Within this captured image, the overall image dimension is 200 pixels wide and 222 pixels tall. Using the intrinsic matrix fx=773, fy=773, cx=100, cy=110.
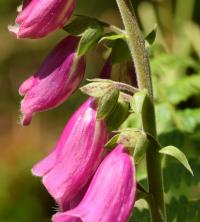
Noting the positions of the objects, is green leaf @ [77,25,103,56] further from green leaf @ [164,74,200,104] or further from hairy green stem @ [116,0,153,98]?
green leaf @ [164,74,200,104]

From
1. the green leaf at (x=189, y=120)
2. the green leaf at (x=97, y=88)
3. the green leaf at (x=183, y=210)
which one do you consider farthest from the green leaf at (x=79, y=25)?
the green leaf at (x=189, y=120)

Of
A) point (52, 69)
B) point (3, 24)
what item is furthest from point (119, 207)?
point (3, 24)

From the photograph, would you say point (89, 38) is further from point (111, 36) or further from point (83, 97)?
point (83, 97)

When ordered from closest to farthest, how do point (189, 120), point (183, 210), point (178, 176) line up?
point (183, 210) < point (178, 176) < point (189, 120)

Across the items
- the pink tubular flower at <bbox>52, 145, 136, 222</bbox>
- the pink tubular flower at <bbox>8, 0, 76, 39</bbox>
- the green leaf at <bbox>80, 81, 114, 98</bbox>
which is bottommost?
the pink tubular flower at <bbox>52, 145, 136, 222</bbox>

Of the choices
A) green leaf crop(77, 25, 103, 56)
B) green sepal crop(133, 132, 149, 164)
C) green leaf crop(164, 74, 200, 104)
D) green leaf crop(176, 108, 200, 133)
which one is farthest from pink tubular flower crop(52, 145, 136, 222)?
green leaf crop(164, 74, 200, 104)

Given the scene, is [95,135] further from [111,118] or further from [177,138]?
[177,138]

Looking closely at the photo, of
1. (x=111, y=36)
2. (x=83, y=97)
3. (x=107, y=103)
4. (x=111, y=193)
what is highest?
(x=111, y=36)

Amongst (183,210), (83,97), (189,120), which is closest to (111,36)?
(183,210)
